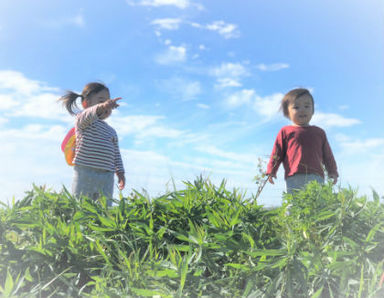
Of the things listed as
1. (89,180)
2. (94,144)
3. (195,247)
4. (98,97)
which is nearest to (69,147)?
(94,144)

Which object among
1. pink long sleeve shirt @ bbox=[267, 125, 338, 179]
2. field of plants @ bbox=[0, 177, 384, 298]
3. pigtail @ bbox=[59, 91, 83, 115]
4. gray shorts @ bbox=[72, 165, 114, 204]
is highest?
pigtail @ bbox=[59, 91, 83, 115]

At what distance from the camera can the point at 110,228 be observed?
166cm

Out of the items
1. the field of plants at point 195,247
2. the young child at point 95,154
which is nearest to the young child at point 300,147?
the young child at point 95,154

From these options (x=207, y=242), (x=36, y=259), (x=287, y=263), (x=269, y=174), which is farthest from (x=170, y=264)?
(x=269, y=174)

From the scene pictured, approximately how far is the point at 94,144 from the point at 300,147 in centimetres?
302

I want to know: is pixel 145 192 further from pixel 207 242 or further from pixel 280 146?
pixel 280 146

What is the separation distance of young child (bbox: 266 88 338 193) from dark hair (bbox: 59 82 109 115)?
3040mm

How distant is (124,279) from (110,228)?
0.29 m

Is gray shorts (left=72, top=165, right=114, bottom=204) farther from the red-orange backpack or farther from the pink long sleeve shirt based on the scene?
the pink long sleeve shirt

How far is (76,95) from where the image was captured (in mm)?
5668

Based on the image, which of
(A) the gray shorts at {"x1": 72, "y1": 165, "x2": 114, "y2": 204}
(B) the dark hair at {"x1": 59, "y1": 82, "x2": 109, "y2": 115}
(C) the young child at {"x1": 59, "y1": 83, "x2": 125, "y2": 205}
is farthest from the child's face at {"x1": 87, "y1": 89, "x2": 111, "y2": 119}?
(A) the gray shorts at {"x1": 72, "y1": 165, "x2": 114, "y2": 204}

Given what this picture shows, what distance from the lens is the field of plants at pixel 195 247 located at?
1408 millimetres

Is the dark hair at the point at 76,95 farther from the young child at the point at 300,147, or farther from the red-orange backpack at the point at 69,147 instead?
the young child at the point at 300,147

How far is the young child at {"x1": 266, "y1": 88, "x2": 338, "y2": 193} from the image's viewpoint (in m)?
4.85
